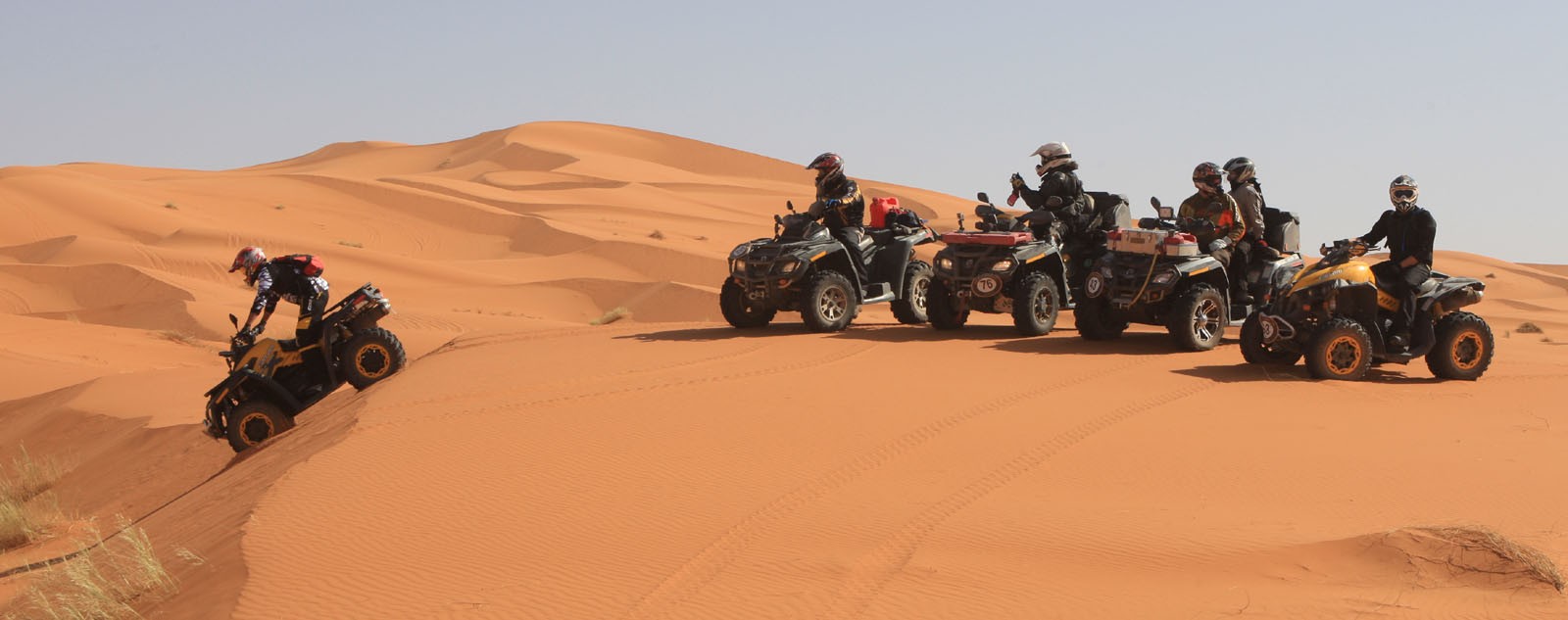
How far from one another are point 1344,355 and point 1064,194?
153 inches

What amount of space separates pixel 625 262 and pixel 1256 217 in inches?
985

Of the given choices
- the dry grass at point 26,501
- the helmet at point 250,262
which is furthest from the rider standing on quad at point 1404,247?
the dry grass at point 26,501

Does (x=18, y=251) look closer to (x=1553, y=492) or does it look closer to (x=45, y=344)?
(x=45, y=344)

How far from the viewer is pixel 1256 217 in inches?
523

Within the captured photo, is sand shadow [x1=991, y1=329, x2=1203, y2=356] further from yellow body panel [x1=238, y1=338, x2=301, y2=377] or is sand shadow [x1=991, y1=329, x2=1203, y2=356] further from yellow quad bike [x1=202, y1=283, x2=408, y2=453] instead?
yellow body panel [x1=238, y1=338, x2=301, y2=377]

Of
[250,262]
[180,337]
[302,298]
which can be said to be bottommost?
[180,337]

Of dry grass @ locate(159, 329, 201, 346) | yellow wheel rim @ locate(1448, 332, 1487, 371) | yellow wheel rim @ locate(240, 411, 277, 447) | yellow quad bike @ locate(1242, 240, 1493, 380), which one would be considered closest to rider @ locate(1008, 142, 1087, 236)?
yellow quad bike @ locate(1242, 240, 1493, 380)

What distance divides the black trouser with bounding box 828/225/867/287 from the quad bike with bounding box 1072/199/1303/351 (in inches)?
96.8

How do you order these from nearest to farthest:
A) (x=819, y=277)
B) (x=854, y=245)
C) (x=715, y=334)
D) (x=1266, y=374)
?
1. (x=1266, y=374)
2. (x=819, y=277)
3. (x=854, y=245)
4. (x=715, y=334)

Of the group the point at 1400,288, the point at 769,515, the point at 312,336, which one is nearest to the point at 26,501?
the point at 312,336

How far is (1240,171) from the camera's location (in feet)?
44.1

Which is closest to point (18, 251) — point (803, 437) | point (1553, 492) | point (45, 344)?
point (45, 344)

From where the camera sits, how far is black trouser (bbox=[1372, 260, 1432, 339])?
443 inches

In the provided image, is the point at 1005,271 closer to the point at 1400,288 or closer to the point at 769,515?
the point at 1400,288
